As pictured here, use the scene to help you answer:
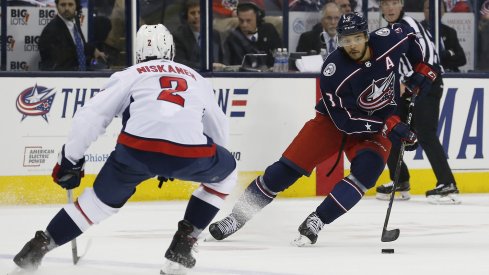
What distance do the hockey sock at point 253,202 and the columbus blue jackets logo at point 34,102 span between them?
2398mm

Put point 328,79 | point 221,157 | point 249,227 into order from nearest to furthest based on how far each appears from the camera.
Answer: point 221,157 < point 328,79 < point 249,227

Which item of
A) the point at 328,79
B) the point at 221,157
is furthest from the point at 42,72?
the point at 221,157

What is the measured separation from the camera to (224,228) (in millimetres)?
6410

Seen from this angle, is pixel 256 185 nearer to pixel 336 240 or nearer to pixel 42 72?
pixel 336 240

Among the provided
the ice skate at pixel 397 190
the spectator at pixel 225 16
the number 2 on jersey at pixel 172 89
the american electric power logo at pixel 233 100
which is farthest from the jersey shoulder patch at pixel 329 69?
the spectator at pixel 225 16

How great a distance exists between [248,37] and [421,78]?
277 cm

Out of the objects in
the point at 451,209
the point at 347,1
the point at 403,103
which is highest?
the point at 347,1

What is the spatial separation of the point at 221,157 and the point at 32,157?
355 cm

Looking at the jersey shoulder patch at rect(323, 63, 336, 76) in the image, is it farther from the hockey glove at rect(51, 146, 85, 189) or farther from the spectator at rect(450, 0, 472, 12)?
the spectator at rect(450, 0, 472, 12)

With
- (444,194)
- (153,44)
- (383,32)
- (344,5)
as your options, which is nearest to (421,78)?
(383,32)

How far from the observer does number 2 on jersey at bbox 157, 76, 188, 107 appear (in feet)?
16.5

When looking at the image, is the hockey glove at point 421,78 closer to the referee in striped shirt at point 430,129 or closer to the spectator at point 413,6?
the referee in striped shirt at point 430,129

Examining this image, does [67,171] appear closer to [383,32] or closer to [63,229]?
[63,229]

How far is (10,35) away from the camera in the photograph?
866 centimetres
